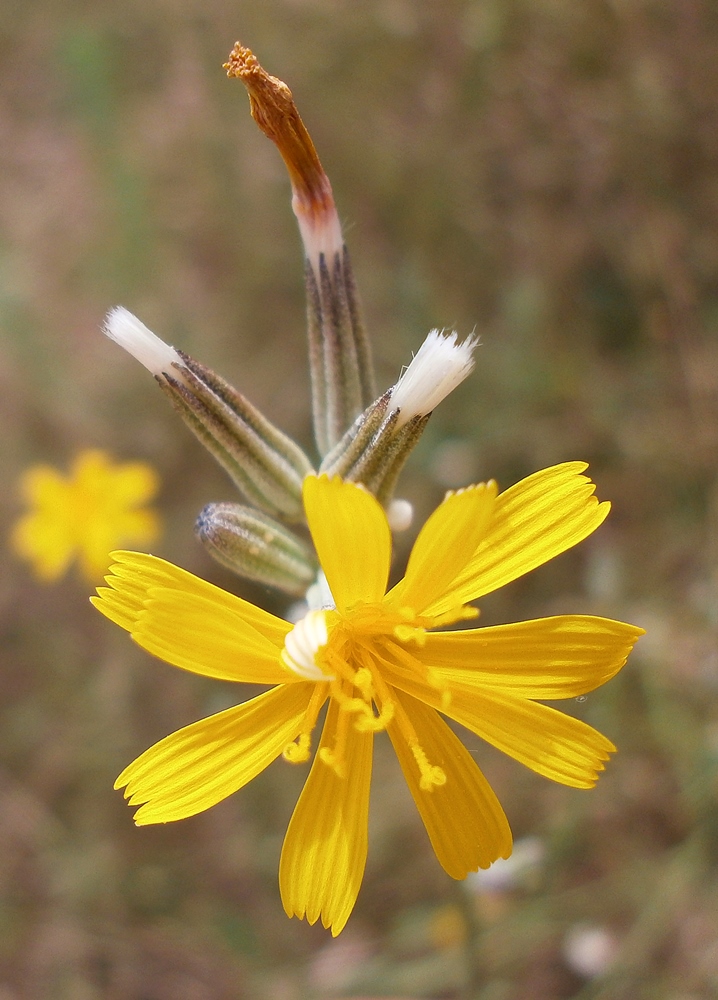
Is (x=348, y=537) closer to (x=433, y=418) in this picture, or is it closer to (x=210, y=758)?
(x=210, y=758)

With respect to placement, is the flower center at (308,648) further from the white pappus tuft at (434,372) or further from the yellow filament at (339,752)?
the white pappus tuft at (434,372)

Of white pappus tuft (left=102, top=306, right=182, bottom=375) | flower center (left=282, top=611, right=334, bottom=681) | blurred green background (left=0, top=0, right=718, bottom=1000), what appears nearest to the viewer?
flower center (left=282, top=611, right=334, bottom=681)

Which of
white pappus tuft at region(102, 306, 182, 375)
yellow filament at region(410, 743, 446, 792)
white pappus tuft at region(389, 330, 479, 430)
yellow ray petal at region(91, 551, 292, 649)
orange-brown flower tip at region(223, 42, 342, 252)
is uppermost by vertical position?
orange-brown flower tip at region(223, 42, 342, 252)

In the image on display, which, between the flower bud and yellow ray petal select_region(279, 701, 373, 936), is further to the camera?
the flower bud

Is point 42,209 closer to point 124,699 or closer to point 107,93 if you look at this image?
point 107,93

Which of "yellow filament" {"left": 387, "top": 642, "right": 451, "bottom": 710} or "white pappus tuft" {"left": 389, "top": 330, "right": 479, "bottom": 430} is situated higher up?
"white pappus tuft" {"left": 389, "top": 330, "right": 479, "bottom": 430}

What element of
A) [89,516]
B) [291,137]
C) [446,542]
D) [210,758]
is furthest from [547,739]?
[89,516]

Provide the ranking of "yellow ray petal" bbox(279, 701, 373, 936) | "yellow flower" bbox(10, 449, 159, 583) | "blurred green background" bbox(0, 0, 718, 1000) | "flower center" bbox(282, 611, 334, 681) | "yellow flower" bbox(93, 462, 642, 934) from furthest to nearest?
"yellow flower" bbox(10, 449, 159, 583), "blurred green background" bbox(0, 0, 718, 1000), "yellow ray petal" bbox(279, 701, 373, 936), "yellow flower" bbox(93, 462, 642, 934), "flower center" bbox(282, 611, 334, 681)

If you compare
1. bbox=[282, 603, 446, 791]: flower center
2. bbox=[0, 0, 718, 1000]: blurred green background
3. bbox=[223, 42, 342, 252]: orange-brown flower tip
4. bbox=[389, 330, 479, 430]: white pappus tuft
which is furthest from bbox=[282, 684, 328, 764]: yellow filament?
bbox=[0, 0, 718, 1000]: blurred green background

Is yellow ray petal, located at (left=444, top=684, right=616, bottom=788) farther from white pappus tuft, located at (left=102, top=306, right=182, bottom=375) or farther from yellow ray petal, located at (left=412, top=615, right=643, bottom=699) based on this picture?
white pappus tuft, located at (left=102, top=306, right=182, bottom=375)
